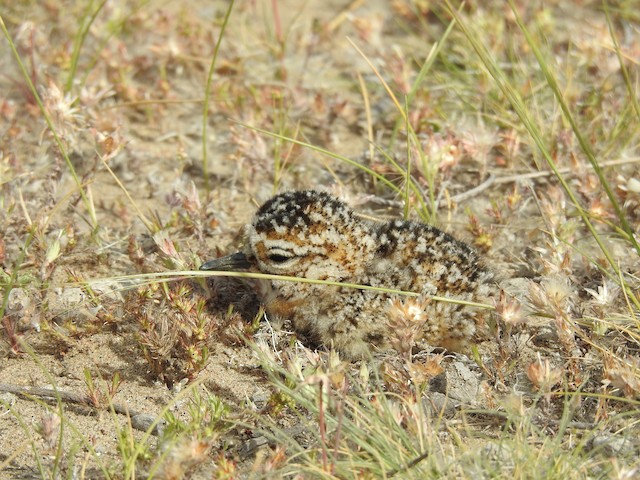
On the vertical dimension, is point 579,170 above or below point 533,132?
below

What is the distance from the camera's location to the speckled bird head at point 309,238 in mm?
4398

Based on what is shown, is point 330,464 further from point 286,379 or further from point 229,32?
point 229,32

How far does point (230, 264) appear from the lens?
467 centimetres

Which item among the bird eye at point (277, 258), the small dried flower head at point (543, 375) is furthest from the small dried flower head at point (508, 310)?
the bird eye at point (277, 258)

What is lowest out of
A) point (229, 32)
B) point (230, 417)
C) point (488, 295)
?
point (230, 417)

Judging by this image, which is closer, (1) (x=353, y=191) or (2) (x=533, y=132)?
Result: (2) (x=533, y=132)

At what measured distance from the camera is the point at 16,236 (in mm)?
5227

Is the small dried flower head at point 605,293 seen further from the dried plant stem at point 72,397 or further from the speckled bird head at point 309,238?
the dried plant stem at point 72,397

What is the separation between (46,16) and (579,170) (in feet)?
17.0

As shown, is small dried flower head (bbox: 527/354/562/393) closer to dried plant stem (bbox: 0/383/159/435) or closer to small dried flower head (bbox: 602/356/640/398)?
small dried flower head (bbox: 602/356/640/398)

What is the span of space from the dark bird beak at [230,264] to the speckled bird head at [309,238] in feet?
0.47

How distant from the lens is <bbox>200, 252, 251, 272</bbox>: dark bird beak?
4.68 metres

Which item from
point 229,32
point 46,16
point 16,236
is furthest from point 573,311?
point 46,16

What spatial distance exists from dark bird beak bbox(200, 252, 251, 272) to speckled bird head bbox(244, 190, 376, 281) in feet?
0.47
